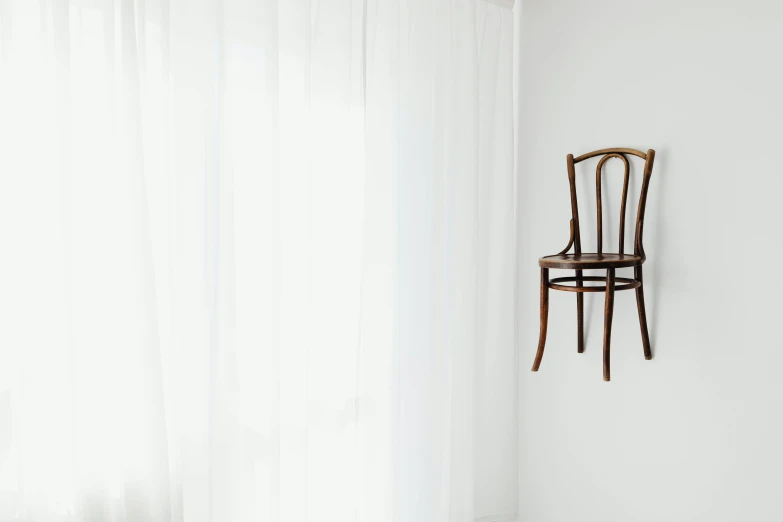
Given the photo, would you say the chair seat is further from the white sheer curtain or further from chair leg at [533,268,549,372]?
the white sheer curtain

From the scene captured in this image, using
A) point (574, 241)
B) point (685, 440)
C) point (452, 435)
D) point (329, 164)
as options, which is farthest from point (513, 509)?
point (329, 164)

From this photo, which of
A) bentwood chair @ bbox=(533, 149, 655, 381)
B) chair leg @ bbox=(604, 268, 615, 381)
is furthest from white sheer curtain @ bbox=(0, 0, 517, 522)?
chair leg @ bbox=(604, 268, 615, 381)

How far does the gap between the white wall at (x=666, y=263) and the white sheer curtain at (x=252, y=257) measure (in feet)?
0.55

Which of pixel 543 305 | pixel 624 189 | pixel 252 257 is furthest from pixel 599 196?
pixel 252 257

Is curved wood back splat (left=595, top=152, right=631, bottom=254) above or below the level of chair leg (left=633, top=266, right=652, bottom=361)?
above

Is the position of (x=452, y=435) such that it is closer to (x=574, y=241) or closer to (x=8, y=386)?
(x=574, y=241)

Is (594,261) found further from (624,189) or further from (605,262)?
(624,189)

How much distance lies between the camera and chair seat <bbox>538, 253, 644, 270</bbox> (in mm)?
1510

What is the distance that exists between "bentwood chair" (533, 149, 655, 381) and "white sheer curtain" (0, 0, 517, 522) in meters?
0.27

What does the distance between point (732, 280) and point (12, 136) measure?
5.73 ft

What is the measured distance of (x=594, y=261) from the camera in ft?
4.97

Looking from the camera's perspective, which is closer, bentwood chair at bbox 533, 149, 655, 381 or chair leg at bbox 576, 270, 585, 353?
bentwood chair at bbox 533, 149, 655, 381

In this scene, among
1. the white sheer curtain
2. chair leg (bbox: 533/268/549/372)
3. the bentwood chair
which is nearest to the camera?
the white sheer curtain

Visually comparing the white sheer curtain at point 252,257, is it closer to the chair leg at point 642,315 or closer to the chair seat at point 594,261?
the chair seat at point 594,261
